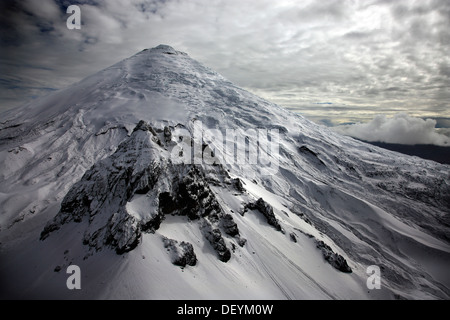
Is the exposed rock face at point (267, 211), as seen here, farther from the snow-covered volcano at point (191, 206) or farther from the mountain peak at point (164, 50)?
the mountain peak at point (164, 50)

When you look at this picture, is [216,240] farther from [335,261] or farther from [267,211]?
[335,261]

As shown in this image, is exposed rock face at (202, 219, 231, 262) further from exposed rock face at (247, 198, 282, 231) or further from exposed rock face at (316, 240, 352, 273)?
exposed rock face at (316, 240, 352, 273)

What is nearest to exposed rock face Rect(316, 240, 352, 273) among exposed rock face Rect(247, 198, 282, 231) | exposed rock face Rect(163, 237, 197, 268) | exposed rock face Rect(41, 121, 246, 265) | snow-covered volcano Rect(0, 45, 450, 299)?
snow-covered volcano Rect(0, 45, 450, 299)

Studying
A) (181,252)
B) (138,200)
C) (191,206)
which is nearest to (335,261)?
(191,206)

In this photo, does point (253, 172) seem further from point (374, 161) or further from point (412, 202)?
point (374, 161)

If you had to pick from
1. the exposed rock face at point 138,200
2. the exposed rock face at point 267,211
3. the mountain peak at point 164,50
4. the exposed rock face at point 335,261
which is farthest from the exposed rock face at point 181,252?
the mountain peak at point 164,50

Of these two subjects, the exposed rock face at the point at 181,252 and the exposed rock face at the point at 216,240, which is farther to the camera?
the exposed rock face at the point at 216,240

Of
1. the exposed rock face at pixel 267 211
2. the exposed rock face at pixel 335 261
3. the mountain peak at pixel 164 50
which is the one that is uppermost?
the mountain peak at pixel 164 50

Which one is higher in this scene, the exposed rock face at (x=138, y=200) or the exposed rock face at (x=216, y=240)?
the exposed rock face at (x=138, y=200)

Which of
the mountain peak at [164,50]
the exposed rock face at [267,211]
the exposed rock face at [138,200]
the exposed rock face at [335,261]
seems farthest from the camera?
the mountain peak at [164,50]
